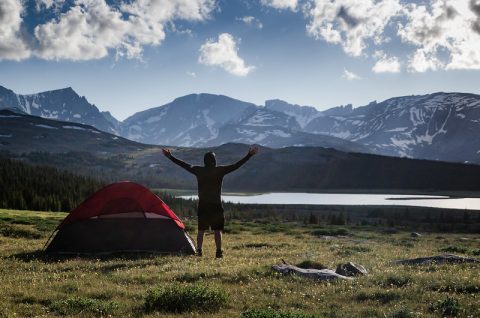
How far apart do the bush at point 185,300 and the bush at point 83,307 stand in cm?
83

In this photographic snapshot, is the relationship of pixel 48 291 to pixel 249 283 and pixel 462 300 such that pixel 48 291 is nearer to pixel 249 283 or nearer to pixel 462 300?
pixel 249 283

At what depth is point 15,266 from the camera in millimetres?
17359

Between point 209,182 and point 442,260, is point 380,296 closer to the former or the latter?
point 442,260

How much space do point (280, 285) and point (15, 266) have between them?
10.3 m

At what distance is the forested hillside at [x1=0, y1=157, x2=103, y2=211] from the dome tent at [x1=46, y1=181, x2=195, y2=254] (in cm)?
6106

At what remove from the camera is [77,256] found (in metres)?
20.5

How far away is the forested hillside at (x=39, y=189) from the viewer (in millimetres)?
79938

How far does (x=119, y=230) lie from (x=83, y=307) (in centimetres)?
1109

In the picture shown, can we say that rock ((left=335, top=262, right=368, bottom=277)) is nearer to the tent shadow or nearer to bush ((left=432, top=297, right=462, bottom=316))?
bush ((left=432, top=297, right=462, bottom=316))

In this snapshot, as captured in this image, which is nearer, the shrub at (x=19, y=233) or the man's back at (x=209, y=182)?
the man's back at (x=209, y=182)

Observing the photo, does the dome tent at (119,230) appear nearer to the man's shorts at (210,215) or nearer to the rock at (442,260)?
the man's shorts at (210,215)

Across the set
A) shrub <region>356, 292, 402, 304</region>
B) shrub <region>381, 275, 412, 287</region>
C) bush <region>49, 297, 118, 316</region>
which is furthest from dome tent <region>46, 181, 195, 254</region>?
shrub <region>356, 292, 402, 304</region>

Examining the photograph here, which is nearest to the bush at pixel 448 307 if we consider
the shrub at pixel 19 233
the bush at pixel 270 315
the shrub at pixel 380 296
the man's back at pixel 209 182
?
the shrub at pixel 380 296

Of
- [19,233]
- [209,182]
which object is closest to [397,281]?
[209,182]
